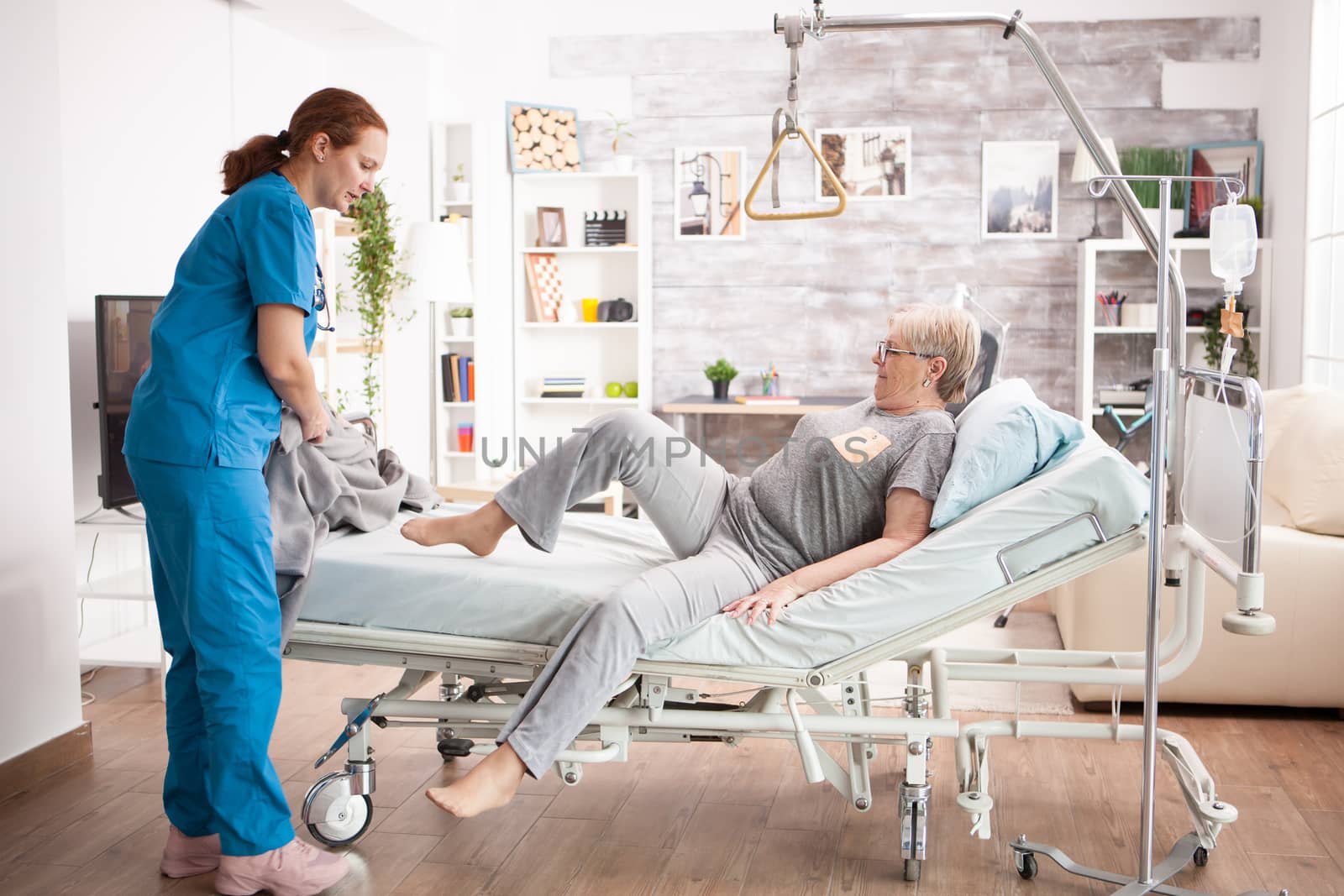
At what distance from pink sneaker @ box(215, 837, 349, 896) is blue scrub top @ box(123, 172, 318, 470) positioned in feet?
2.30

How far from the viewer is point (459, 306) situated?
→ 555 cm

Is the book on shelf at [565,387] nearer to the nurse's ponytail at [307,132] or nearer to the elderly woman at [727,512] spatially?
the elderly woman at [727,512]

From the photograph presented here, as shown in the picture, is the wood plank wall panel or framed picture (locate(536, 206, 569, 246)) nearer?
the wood plank wall panel

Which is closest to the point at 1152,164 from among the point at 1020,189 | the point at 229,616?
the point at 1020,189

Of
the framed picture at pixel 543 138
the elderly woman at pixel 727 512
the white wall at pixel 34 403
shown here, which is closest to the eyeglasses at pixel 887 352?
the elderly woman at pixel 727 512

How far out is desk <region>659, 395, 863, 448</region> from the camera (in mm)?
5285

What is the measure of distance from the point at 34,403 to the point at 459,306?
115 inches

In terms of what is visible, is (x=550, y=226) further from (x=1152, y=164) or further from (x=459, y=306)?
(x=1152, y=164)

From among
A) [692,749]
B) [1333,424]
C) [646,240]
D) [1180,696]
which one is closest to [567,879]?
[692,749]

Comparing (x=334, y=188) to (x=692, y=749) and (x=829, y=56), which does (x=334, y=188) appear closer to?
(x=692, y=749)

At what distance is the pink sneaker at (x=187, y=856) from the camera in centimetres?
224

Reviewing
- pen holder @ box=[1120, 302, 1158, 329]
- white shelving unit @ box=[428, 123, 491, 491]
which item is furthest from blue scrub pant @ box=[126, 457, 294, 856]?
pen holder @ box=[1120, 302, 1158, 329]

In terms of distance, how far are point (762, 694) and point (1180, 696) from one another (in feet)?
4.84

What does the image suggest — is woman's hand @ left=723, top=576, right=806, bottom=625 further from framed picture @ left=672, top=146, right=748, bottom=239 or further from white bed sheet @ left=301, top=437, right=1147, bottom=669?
framed picture @ left=672, top=146, right=748, bottom=239
